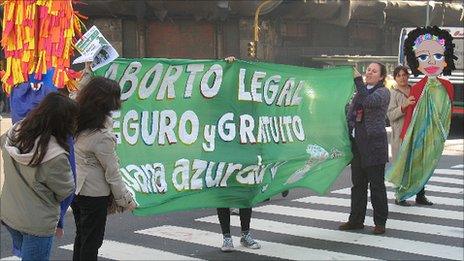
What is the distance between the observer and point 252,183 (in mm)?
6457

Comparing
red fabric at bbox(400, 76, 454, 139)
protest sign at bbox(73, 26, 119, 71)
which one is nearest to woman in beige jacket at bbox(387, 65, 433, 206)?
red fabric at bbox(400, 76, 454, 139)

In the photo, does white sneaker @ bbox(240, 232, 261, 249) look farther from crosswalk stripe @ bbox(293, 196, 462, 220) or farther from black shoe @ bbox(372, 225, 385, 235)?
crosswalk stripe @ bbox(293, 196, 462, 220)

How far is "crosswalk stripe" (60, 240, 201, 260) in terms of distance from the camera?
6375mm

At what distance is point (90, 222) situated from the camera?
4.75 m

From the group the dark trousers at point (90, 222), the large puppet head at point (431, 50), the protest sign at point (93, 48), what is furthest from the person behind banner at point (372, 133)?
the dark trousers at point (90, 222)

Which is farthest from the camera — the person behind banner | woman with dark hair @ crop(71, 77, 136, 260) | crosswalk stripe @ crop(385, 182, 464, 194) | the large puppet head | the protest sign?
crosswalk stripe @ crop(385, 182, 464, 194)

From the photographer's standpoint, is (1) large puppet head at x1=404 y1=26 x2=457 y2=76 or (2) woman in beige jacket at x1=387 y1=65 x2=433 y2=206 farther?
(2) woman in beige jacket at x1=387 y1=65 x2=433 y2=206

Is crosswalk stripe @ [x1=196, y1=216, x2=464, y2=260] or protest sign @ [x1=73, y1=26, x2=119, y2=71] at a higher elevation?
protest sign @ [x1=73, y1=26, x2=119, y2=71]

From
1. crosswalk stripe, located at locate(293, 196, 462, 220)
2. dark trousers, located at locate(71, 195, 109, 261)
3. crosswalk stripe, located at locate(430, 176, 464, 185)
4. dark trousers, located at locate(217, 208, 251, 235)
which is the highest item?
dark trousers, located at locate(71, 195, 109, 261)

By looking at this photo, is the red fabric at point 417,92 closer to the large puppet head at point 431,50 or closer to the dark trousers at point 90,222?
the large puppet head at point 431,50

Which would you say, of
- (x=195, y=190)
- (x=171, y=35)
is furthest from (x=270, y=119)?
(x=171, y=35)

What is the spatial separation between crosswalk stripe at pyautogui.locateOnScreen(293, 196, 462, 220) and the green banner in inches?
90.0

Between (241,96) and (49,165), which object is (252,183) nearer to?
(241,96)

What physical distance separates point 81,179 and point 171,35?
30.1 meters
